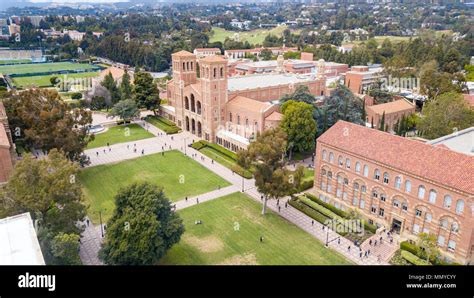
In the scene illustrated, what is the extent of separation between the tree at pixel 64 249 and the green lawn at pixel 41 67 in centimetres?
13080

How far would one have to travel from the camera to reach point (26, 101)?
51.0 metres

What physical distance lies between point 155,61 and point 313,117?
9531 cm

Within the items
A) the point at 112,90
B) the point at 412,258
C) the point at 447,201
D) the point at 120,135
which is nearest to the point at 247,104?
the point at 120,135

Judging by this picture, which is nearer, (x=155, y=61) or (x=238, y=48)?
(x=155, y=61)

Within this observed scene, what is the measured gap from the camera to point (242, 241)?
3728 centimetres

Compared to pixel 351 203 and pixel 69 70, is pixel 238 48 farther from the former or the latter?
pixel 351 203

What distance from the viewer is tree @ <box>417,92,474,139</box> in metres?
55.2

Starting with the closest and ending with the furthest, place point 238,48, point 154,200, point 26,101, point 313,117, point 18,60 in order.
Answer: point 154,200 → point 26,101 → point 313,117 → point 238,48 → point 18,60

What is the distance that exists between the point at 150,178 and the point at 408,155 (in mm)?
33248

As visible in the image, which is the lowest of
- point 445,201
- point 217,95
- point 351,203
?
point 351,203

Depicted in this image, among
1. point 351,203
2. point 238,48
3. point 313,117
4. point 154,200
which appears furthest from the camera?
point 238,48

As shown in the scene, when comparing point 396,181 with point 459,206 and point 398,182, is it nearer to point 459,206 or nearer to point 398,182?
point 398,182

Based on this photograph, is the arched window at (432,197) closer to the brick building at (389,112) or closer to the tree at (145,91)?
the brick building at (389,112)
